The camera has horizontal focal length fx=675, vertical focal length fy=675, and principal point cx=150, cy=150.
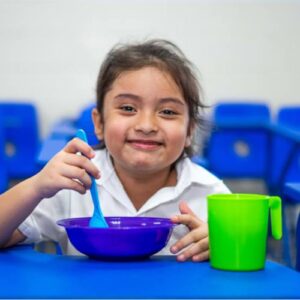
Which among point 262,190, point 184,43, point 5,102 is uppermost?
point 184,43

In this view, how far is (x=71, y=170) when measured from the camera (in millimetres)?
1108

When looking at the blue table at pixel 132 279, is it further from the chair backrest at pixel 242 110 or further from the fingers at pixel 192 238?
the chair backrest at pixel 242 110

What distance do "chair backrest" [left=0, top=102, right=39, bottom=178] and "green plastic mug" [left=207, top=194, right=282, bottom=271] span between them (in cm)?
394

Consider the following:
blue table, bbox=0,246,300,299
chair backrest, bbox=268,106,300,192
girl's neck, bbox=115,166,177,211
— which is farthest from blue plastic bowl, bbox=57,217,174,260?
chair backrest, bbox=268,106,300,192

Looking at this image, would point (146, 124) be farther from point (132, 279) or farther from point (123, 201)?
point (132, 279)

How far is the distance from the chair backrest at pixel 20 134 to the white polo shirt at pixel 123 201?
340 centimetres

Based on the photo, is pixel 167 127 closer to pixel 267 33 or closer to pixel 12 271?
pixel 12 271

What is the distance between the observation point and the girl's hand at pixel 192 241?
111 centimetres

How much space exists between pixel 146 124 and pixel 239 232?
44 centimetres

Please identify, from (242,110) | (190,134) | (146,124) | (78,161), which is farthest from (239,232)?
(242,110)

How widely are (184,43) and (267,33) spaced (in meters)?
0.66

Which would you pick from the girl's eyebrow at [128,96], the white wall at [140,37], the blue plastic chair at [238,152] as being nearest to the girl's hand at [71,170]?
the girl's eyebrow at [128,96]

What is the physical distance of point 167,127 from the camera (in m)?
1.44

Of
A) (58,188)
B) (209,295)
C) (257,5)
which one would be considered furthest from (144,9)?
(209,295)
